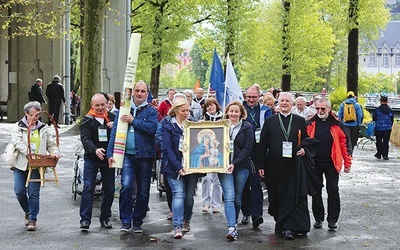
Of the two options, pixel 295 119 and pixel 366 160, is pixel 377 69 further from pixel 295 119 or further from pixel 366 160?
pixel 295 119

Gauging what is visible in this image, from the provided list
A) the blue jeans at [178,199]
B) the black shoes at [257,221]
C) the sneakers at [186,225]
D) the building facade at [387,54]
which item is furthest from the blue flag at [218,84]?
the building facade at [387,54]

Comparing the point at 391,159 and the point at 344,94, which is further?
the point at 344,94

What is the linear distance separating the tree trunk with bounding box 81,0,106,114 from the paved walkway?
901 centimetres

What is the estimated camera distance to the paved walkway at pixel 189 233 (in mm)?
10859

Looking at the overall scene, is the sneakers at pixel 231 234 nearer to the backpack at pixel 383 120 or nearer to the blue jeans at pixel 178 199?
the blue jeans at pixel 178 199

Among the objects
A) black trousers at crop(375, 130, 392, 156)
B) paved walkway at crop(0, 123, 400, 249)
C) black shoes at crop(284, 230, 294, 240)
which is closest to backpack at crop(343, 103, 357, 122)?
black trousers at crop(375, 130, 392, 156)

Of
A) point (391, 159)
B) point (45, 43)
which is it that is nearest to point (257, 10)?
point (45, 43)

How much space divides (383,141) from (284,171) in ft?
49.2

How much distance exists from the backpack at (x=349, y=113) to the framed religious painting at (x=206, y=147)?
13694 millimetres

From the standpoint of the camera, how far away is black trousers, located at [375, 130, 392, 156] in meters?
25.7

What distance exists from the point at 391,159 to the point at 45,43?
17761 millimetres

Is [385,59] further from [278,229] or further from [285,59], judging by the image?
[278,229]

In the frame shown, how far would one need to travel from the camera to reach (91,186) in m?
11.8

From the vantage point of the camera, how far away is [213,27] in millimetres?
52344
